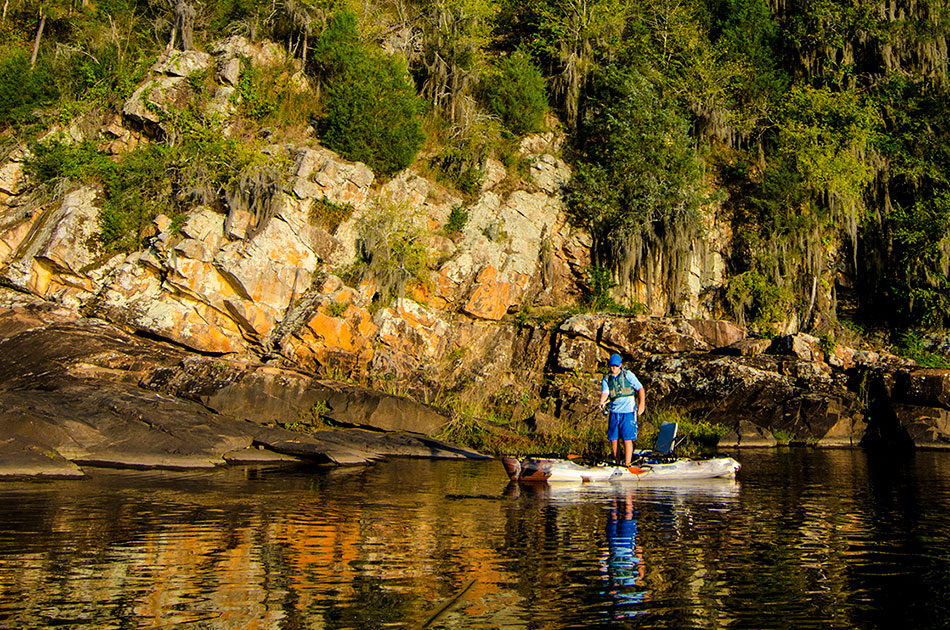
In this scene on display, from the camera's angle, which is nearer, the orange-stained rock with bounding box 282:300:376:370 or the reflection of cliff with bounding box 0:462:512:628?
the reflection of cliff with bounding box 0:462:512:628

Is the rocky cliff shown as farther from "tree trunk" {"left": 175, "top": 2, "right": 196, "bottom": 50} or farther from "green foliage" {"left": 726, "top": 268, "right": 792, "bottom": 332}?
"green foliage" {"left": 726, "top": 268, "right": 792, "bottom": 332}

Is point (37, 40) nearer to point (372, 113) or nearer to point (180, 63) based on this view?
Answer: point (180, 63)

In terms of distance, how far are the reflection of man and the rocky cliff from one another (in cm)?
1162

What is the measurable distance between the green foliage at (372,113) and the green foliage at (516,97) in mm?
3733

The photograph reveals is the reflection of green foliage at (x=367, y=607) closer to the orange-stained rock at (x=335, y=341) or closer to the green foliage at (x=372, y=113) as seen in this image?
the orange-stained rock at (x=335, y=341)

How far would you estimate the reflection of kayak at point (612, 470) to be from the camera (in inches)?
537

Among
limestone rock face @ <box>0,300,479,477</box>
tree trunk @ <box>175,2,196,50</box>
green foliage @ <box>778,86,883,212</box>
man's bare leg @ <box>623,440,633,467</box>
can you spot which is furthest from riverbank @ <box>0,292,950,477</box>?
tree trunk @ <box>175,2,196,50</box>

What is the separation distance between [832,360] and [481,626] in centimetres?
2371

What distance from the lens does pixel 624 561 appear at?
23.9 feet

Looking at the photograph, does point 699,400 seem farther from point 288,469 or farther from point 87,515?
point 87,515

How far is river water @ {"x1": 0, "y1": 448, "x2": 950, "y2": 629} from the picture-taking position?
18.1 ft

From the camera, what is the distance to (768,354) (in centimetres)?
2622

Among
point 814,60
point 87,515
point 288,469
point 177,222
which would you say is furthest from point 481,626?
point 814,60

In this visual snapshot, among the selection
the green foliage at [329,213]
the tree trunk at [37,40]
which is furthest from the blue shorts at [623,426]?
the tree trunk at [37,40]
